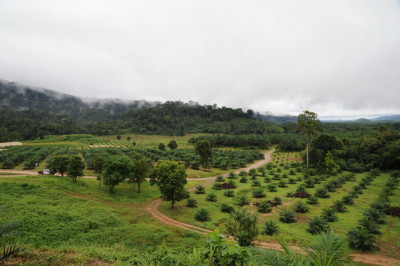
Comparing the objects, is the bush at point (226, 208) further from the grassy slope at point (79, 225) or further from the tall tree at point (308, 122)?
the tall tree at point (308, 122)

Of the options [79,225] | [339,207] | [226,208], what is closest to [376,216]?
[339,207]

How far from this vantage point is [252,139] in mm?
97062

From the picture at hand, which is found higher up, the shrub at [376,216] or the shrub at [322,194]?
the shrub at [376,216]

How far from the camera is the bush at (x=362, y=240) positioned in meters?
13.7

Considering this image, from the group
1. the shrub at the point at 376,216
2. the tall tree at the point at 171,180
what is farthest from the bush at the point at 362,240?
the tall tree at the point at 171,180

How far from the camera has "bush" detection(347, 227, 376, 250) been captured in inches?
540

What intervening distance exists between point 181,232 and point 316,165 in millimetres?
40902

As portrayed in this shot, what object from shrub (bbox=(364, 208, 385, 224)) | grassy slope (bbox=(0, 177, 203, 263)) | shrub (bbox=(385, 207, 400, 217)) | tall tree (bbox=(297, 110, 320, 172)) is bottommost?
shrub (bbox=(385, 207, 400, 217))

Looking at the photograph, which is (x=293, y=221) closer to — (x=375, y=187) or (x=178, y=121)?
(x=375, y=187)

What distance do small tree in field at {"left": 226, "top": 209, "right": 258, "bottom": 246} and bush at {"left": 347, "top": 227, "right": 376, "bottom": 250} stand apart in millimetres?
7986

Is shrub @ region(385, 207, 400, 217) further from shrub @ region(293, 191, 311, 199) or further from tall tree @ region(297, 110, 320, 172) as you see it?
tall tree @ region(297, 110, 320, 172)

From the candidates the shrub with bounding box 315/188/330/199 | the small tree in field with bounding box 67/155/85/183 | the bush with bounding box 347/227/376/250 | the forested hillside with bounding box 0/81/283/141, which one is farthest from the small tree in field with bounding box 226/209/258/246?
the forested hillside with bounding box 0/81/283/141

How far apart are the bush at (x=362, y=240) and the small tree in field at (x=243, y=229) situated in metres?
7.99

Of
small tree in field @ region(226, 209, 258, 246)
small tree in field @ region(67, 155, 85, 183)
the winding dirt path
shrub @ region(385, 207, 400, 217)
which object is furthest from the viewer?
small tree in field @ region(67, 155, 85, 183)
